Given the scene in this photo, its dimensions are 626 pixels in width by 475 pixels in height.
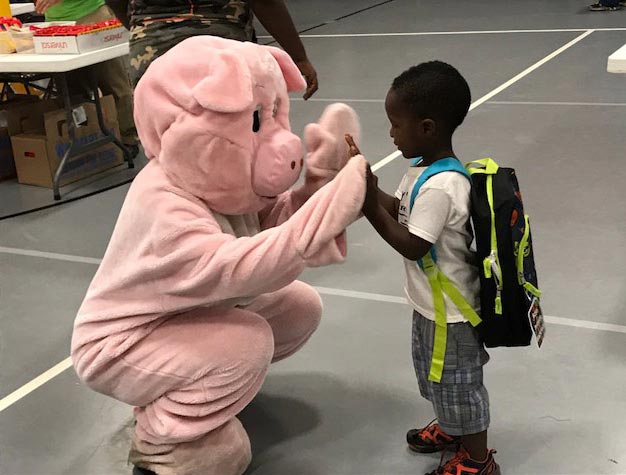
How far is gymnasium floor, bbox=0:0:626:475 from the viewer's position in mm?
1914

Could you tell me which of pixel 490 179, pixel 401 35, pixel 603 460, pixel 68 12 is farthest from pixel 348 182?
pixel 401 35

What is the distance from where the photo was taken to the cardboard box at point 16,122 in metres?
4.36

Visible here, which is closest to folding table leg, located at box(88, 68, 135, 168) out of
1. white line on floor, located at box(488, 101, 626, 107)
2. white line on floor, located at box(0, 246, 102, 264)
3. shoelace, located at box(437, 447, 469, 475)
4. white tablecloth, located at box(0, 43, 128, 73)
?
white tablecloth, located at box(0, 43, 128, 73)

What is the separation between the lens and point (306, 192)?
6.21 feet

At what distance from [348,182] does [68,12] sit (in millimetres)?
3566

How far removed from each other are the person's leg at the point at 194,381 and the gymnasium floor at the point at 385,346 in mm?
162

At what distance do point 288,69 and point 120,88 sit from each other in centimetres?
323

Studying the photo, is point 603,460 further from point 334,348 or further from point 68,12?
point 68,12

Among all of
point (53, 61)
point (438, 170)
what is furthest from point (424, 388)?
point (53, 61)

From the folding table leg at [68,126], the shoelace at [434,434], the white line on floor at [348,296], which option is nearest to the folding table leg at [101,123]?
the folding table leg at [68,126]

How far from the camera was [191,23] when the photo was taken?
7.97ft

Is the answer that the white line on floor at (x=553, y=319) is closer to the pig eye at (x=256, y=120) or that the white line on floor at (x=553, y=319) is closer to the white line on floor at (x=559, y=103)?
the pig eye at (x=256, y=120)

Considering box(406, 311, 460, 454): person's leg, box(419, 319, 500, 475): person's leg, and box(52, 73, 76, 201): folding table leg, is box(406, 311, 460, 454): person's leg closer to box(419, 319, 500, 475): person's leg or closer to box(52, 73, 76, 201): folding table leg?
box(419, 319, 500, 475): person's leg

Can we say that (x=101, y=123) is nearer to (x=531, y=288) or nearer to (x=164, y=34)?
(x=164, y=34)
